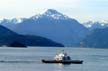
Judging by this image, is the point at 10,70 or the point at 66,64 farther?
the point at 66,64

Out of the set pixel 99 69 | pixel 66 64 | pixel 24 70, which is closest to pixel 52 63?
pixel 66 64

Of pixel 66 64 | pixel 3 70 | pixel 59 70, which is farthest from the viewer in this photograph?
pixel 66 64

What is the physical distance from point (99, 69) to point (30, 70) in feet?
70.7

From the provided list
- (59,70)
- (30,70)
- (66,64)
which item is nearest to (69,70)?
(59,70)

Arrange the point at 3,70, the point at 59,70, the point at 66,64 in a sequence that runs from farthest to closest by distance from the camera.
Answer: the point at 66,64 → the point at 59,70 → the point at 3,70

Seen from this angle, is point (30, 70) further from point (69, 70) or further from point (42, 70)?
point (69, 70)

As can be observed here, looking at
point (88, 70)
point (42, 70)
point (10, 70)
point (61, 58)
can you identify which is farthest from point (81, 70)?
point (61, 58)

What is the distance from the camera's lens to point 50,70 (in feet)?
399

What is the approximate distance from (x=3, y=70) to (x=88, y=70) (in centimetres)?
2301

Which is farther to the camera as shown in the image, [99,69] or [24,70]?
[99,69]

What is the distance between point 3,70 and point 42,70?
1037cm

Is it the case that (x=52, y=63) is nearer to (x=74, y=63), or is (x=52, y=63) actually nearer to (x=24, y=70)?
(x=74, y=63)

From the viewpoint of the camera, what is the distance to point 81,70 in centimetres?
12544

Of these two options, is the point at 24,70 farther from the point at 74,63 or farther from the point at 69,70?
the point at 74,63
